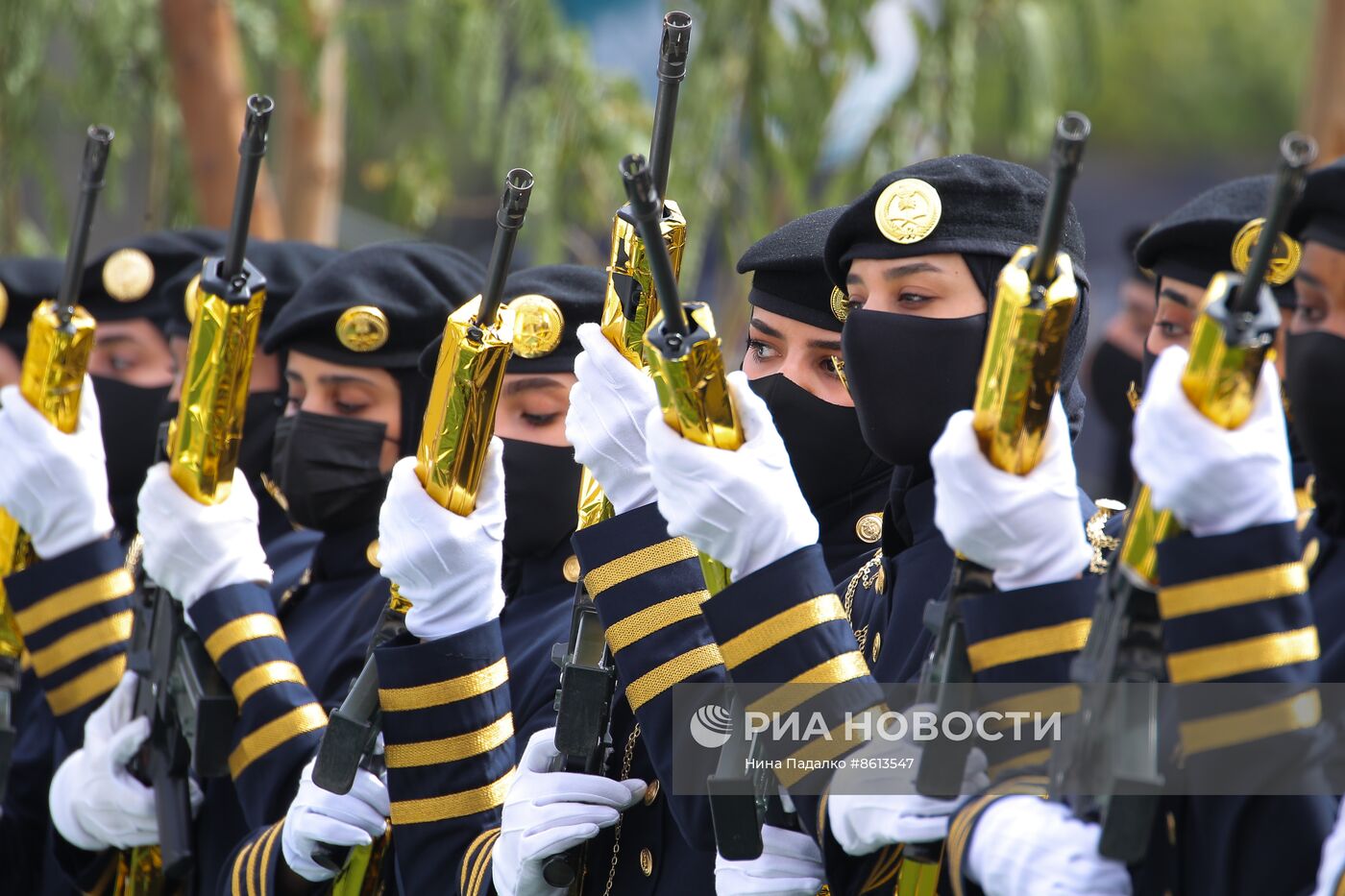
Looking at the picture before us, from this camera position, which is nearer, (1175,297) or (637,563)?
(637,563)

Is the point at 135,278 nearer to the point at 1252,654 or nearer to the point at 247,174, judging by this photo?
the point at 247,174

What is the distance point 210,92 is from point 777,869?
644 centimetres

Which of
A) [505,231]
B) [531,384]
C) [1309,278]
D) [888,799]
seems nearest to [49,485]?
[531,384]

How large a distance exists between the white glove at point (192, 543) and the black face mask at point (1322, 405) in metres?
2.59

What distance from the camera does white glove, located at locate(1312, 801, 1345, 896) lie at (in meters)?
2.34

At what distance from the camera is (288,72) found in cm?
957

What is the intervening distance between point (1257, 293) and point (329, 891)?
242 cm

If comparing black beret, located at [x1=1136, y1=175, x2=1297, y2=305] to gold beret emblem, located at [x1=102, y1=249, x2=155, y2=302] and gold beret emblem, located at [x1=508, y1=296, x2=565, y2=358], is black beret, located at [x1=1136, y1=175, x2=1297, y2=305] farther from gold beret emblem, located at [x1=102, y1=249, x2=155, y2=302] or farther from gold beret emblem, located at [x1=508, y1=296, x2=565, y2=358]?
gold beret emblem, located at [x1=102, y1=249, x2=155, y2=302]

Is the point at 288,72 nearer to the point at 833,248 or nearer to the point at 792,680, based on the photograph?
the point at 833,248

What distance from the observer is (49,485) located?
15.8 feet

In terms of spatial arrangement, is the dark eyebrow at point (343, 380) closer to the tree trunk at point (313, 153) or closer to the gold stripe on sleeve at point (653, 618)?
the gold stripe on sleeve at point (653, 618)

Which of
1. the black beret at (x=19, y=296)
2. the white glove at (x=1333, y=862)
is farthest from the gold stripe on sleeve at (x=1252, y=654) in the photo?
the black beret at (x=19, y=296)

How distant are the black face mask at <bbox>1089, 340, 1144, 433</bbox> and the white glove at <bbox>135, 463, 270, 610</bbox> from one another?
3.39 meters

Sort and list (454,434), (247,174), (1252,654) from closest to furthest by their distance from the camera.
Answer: (1252,654) → (454,434) → (247,174)
